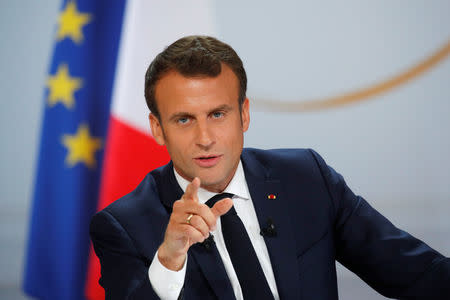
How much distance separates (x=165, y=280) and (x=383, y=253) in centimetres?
91

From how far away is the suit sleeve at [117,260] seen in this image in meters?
1.88

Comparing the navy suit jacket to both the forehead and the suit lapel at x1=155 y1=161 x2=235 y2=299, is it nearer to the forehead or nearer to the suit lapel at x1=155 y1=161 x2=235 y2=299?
the suit lapel at x1=155 y1=161 x2=235 y2=299

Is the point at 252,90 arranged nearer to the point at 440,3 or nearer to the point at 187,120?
the point at 440,3

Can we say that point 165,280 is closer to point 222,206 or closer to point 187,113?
point 222,206

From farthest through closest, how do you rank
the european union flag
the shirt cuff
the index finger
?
the european union flag
the shirt cuff
the index finger

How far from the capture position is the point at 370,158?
356 centimetres

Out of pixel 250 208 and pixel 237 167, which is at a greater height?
pixel 237 167

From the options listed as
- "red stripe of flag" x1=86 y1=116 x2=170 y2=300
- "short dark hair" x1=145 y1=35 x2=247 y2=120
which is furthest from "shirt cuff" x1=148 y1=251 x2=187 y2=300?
"red stripe of flag" x1=86 y1=116 x2=170 y2=300

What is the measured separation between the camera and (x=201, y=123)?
1.96 metres

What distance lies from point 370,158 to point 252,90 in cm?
88

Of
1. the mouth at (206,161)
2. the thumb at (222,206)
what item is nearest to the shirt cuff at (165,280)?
the thumb at (222,206)

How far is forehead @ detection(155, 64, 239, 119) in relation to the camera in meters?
1.96

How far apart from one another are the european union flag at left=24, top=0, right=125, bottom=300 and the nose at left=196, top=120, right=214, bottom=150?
185cm

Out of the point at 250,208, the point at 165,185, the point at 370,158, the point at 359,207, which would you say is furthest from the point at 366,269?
the point at 370,158
